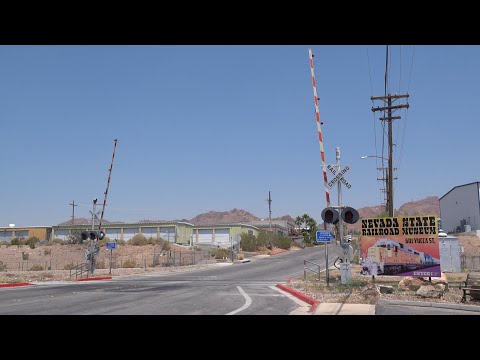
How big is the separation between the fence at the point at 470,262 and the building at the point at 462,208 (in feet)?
131

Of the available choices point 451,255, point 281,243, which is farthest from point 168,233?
point 451,255

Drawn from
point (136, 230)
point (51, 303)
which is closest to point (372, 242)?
point (51, 303)

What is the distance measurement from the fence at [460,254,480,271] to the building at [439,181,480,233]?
40.1 m

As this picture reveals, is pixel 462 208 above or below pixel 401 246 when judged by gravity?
above

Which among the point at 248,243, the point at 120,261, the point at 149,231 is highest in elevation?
the point at 149,231

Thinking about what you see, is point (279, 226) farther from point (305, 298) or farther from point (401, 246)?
point (305, 298)

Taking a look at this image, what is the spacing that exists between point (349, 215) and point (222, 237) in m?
73.5

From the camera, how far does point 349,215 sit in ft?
52.9

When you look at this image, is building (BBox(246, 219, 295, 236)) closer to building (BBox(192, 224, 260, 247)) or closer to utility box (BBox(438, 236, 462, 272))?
building (BBox(192, 224, 260, 247))

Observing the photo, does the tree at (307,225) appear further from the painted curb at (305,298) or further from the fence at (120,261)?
the painted curb at (305,298)
